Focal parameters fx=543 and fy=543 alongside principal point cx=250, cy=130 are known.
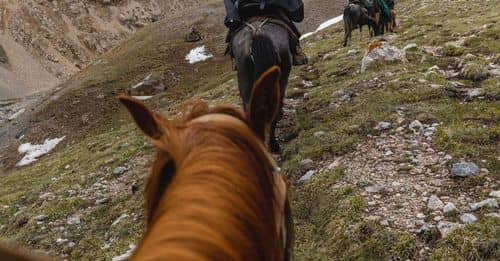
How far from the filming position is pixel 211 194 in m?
1.74

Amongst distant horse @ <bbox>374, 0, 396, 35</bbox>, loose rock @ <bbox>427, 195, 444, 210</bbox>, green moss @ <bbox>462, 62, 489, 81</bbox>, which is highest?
loose rock @ <bbox>427, 195, 444, 210</bbox>

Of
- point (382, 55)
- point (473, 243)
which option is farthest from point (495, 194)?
point (382, 55)

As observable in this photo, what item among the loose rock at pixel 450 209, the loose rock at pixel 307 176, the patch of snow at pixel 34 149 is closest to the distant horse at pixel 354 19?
the patch of snow at pixel 34 149

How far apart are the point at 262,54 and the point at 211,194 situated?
212 inches

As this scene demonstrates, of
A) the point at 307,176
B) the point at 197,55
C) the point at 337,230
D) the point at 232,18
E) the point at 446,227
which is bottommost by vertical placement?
the point at 197,55

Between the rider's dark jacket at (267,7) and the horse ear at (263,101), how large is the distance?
5672 millimetres

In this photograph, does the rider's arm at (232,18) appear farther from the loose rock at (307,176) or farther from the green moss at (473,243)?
the green moss at (473,243)

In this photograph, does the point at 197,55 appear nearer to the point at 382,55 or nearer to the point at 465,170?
the point at 382,55

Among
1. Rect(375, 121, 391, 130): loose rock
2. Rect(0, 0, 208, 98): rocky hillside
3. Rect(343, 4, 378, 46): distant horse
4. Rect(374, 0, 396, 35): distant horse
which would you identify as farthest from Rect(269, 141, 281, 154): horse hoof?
Rect(0, 0, 208, 98): rocky hillside

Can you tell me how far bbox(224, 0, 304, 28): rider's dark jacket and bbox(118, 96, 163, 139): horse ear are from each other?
5630 mm

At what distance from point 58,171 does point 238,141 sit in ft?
36.0

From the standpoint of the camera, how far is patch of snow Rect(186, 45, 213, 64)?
2786 centimetres

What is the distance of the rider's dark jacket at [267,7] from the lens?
782cm

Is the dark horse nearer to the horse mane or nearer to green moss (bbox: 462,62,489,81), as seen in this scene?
green moss (bbox: 462,62,489,81)
